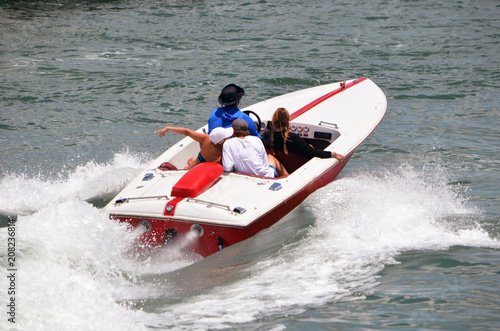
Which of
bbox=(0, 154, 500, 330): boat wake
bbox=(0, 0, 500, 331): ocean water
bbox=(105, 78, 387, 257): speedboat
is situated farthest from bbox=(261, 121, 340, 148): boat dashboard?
bbox=(0, 154, 500, 330): boat wake

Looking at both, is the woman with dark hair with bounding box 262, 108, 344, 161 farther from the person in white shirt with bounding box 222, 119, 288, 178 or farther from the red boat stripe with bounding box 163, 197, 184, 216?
the red boat stripe with bounding box 163, 197, 184, 216

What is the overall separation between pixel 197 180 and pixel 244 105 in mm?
5724

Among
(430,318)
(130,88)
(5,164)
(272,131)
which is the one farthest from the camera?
(130,88)

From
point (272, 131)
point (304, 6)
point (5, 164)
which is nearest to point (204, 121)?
point (5, 164)

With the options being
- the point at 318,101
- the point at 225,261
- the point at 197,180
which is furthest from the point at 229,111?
the point at 318,101

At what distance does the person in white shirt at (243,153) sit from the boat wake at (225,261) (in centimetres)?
58

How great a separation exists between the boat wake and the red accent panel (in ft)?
1.79

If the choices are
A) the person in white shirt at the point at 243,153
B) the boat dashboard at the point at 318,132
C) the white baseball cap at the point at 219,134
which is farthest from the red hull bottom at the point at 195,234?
the boat dashboard at the point at 318,132

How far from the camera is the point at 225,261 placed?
216 inches

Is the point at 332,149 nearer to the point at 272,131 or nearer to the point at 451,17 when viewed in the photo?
the point at 272,131

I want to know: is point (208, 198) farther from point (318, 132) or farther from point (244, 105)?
point (244, 105)

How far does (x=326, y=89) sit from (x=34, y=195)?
4.27m

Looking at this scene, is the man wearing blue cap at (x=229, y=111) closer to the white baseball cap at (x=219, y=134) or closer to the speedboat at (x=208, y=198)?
the white baseball cap at (x=219, y=134)

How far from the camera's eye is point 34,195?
7.27 metres
